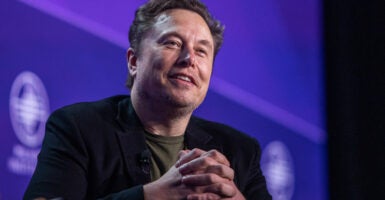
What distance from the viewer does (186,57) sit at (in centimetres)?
223

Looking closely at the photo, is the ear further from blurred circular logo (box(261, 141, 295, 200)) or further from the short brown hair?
blurred circular logo (box(261, 141, 295, 200))

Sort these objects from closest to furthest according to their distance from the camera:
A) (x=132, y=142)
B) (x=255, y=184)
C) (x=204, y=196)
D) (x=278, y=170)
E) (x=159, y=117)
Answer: (x=204, y=196)
(x=132, y=142)
(x=159, y=117)
(x=255, y=184)
(x=278, y=170)

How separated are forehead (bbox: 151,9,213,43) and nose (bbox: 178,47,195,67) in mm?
70

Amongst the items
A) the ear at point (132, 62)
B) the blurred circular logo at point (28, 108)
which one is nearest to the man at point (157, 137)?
the ear at point (132, 62)

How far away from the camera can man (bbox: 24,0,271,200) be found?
1894 millimetres

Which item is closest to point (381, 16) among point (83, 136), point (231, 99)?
point (231, 99)

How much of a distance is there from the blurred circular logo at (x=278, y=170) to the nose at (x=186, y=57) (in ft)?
4.44

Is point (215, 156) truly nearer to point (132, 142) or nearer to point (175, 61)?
point (132, 142)

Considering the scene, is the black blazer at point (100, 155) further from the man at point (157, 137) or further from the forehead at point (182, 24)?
the forehead at point (182, 24)

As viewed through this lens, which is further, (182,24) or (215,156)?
(182,24)

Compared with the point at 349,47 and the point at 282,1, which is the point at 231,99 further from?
the point at 349,47

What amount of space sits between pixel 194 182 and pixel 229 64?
1595 millimetres

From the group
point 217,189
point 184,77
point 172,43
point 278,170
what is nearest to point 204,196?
point 217,189

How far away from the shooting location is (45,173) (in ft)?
6.44
